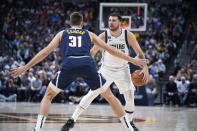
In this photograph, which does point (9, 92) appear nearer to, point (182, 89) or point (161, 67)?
point (182, 89)

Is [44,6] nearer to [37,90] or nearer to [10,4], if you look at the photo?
[10,4]

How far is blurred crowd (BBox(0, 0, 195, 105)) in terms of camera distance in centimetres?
1789

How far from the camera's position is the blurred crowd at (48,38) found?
1789 cm

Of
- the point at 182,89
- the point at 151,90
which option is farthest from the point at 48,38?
the point at 182,89

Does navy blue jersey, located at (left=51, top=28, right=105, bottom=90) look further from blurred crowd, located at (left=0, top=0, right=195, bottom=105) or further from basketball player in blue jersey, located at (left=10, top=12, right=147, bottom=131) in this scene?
blurred crowd, located at (left=0, top=0, right=195, bottom=105)

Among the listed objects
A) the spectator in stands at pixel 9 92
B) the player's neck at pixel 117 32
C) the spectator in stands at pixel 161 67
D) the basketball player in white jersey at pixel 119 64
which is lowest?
the spectator in stands at pixel 9 92

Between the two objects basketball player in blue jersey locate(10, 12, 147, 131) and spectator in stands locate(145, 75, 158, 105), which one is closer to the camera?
basketball player in blue jersey locate(10, 12, 147, 131)

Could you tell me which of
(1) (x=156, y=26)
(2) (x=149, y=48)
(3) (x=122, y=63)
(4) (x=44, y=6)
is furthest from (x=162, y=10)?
(3) (x=122, y=63)

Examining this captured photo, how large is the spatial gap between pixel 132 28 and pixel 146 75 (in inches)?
417

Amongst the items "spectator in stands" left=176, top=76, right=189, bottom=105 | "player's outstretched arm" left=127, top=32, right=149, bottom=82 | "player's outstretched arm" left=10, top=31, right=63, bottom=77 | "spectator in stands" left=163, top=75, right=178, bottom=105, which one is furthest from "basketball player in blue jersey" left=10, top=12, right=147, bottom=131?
"spectator in stands" left=176, top=76, right=189, bottom=105

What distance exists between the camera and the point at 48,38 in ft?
78.6

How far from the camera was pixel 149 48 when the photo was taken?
22203mm

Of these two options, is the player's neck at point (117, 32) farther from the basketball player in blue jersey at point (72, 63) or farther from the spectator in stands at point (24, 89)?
the spectator in stands at point (24, 89)

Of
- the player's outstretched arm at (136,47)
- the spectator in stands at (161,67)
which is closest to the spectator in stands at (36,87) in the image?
the spectator in stands at (161,67)
